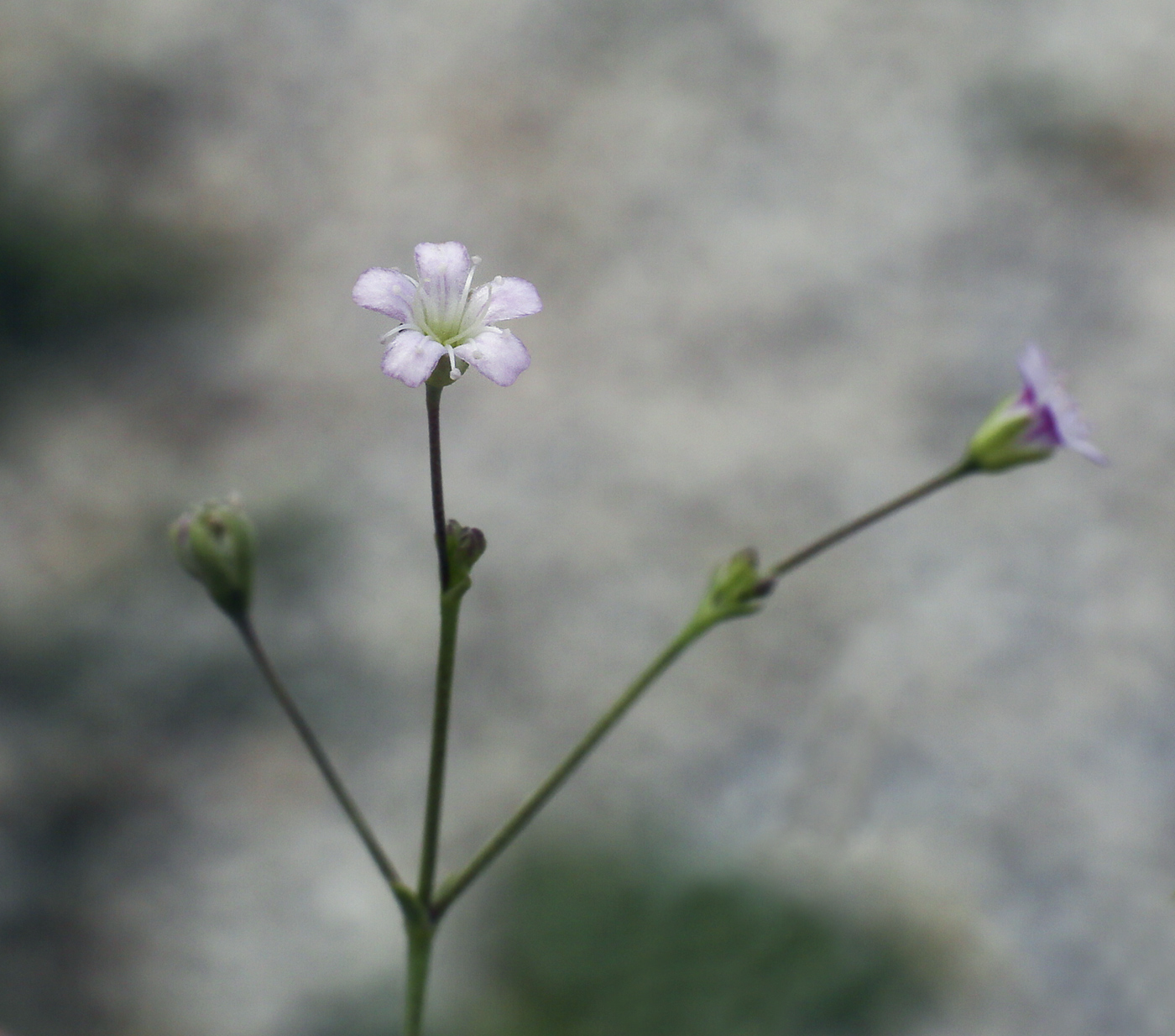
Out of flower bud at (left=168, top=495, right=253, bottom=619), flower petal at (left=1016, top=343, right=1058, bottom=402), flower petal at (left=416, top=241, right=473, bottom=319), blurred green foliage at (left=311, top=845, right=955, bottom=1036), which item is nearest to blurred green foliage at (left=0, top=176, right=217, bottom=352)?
blurred green foliage at (left=311, top=845, right=955, bottom=1036)

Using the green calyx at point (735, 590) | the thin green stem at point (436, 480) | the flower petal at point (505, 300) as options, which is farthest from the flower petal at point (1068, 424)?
the thin green stem at point (436, 480)

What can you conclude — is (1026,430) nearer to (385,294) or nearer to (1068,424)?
(1068,424)

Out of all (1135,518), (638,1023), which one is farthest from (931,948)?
(1135,518)

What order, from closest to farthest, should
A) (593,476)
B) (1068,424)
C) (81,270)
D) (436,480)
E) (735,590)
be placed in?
(436,480)
(735,590)
(1068,424)
(593,476)
(81,270)

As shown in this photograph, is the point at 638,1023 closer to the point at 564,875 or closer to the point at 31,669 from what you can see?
the point at 564,875

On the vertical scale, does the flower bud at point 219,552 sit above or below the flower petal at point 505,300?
below

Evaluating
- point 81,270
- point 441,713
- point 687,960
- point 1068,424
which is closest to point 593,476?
point 687,960

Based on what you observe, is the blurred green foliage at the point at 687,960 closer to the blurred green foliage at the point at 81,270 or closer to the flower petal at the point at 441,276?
the flower petal at the point at 441,276
